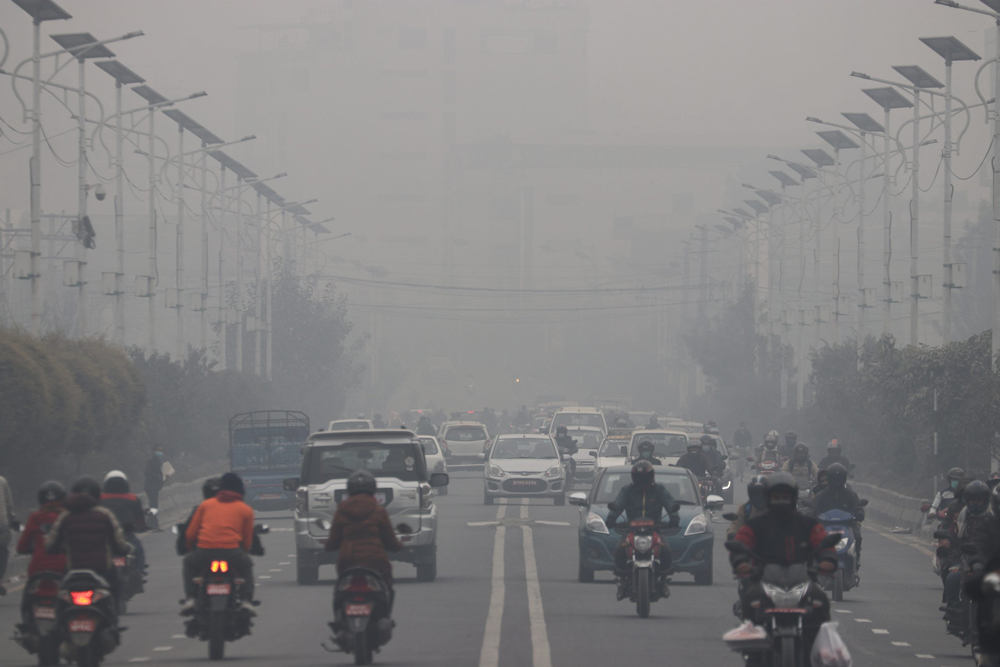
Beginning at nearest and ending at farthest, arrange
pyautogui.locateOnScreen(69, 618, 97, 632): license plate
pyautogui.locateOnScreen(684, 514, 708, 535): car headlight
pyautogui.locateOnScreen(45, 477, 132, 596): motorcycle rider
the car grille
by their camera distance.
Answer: pyautogui.locateOnScreen(69, 618, 97, 632): license plate, pyautogui.locateOnScreen(45, 477, 132, 596): motorcycle rider, pyautogui.locateOnScreen(684, 514, 708, 535): car headlight, the car grille

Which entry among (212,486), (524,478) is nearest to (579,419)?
(524,478)

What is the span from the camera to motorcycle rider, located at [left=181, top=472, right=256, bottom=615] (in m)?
13.1

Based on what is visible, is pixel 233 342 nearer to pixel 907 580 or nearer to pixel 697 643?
pixel 907 580

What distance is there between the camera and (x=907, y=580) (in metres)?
21.8

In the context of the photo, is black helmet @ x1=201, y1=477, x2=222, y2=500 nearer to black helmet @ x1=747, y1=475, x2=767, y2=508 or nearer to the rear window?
black helmet @ x1=747, y1=475, x2=767, y2=508

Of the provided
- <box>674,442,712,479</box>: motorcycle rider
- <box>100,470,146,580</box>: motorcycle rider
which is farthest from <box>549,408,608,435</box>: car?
<box>100,470,146,580</box>: motorcycle rider

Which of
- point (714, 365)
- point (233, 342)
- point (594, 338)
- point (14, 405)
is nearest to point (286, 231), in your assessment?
point (233, 342)

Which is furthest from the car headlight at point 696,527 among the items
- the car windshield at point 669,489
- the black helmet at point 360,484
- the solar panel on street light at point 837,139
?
the solar panel on street light at point 837,139

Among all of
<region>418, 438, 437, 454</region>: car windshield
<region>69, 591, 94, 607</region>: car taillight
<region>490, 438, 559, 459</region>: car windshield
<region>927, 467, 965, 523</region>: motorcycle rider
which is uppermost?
<region>927, 467, 965, 523</region>: motorcycle rider

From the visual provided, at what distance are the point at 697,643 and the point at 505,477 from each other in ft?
73.6

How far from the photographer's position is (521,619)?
51.9ft

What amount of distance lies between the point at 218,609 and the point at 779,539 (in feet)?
15.4

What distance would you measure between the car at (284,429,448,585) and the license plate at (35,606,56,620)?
24.2ft

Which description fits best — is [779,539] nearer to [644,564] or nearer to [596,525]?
[644,564]
